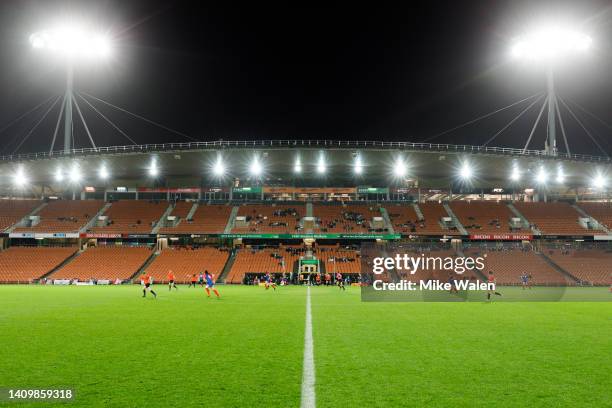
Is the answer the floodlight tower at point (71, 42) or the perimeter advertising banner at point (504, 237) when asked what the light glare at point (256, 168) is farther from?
the perimeter advertising banner at point (504, 237)

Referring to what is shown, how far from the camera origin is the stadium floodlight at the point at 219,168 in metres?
49.5

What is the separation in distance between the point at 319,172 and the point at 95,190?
97.8 feet

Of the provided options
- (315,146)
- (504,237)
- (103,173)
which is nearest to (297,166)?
(315,146)

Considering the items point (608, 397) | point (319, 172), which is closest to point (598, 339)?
point (608, 397)

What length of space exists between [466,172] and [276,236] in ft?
75.1

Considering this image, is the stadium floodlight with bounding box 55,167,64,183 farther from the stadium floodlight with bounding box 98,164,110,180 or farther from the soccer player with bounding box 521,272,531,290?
the soccer player with bounding box 521,272,531,290

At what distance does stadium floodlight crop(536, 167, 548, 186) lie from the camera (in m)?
51.0

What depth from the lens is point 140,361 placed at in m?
8.01

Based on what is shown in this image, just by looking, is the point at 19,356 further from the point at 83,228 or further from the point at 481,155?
the point at 83,228

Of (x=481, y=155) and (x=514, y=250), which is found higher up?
(x=481, y=155)

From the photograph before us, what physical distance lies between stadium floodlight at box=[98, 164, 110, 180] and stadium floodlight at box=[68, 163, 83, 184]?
2191 mm

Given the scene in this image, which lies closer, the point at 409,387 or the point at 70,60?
the point at 409,387

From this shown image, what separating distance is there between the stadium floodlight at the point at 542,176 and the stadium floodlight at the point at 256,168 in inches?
1194

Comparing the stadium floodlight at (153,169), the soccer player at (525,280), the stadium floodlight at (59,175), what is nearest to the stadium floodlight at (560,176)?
the soccer player at (525,280)
